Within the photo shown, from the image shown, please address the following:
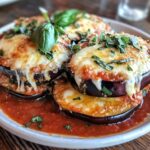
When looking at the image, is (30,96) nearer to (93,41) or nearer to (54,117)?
(54,117)

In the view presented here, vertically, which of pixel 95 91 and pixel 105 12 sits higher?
pixel 95 91

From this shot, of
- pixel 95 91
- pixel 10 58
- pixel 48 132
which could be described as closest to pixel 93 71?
pixel 95 91

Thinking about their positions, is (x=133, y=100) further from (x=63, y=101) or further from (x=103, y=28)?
(x=103, y=28)

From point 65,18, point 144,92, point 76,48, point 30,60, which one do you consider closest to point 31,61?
point 30,60

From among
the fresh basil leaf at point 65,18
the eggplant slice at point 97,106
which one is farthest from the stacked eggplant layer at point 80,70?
the fresh basil leaf at point 65,18

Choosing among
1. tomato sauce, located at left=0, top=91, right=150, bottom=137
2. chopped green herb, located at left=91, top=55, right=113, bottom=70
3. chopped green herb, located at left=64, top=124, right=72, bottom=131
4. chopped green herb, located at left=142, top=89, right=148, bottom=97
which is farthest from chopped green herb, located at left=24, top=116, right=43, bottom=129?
chopped green herb, located at left=142, top=89, right=148, bottom=97

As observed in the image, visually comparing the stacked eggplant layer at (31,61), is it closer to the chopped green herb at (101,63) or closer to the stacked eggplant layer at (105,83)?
the stacked eggplant layer at (105,83)

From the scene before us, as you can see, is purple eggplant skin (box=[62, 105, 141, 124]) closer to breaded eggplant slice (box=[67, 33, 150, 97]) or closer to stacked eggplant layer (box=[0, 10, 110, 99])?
breaded eggplant slice (box=[67, 33, 150, 97])
